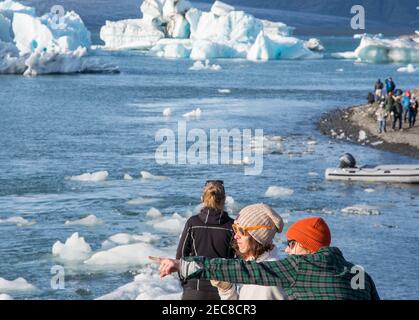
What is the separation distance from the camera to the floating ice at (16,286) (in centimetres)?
1357

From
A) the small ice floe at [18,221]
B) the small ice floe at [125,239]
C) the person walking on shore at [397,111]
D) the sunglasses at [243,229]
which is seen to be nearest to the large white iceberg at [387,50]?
the person walking on shore at [397,111]

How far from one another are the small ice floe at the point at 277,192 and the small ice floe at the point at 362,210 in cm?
207

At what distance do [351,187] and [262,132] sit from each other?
13.2 m

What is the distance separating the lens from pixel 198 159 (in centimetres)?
2892

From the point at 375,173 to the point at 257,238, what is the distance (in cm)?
1970

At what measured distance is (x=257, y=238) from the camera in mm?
4867

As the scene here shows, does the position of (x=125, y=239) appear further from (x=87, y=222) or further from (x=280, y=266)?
(x=280, y=266)

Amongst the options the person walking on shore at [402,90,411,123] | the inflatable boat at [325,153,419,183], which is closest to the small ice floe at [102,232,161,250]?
the inflatable boat at [325,153,419,183]

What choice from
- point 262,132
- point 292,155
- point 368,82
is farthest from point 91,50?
point 292,155

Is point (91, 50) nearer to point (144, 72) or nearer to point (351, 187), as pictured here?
point (144, 72)

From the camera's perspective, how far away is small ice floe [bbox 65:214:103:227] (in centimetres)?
1861

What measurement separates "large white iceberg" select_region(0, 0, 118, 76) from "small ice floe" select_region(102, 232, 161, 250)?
165 feet

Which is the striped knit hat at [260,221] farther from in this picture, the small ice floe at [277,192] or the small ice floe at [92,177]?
the small ice floe at [92,177]

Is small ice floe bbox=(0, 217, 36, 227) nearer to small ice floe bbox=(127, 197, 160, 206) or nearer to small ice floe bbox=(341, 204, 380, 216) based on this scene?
small ice floe bbox=(127, 197, 160, 206)
